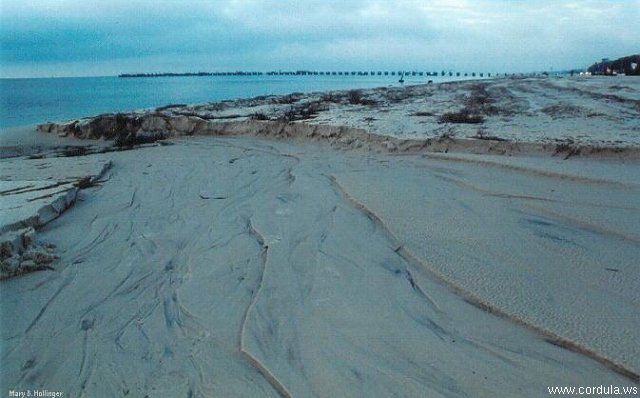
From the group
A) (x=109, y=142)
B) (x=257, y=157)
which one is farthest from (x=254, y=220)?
(x=109, y=142)

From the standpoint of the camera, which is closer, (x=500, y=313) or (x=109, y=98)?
(x=500, y=313)

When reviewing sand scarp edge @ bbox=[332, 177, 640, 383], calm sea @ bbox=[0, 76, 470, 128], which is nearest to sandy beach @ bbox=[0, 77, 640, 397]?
sand scarp edge @ bbox=[332, 177, 640, 383]

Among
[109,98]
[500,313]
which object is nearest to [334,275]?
[500,313]

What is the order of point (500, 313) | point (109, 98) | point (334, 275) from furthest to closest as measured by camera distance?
1. point (109, 98)
2. point (334, 275)
3. point (500, 313)

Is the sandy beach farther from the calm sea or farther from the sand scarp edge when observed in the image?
the calm sea

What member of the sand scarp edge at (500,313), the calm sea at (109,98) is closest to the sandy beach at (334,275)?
the sand scarp edge at (500,313)

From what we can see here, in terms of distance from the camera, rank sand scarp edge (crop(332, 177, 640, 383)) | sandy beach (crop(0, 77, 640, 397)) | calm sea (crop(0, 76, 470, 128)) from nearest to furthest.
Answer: sand scarp edge (crop(332, 177, 640, 383)) → sandy beach (crop(0, 77, 640, 397)) → calm sea (crop(0, 76, 470, 128))

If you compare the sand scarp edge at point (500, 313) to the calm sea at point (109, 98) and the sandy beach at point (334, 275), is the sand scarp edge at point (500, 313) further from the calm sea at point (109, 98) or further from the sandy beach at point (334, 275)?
the calm sea at point (109, 98)

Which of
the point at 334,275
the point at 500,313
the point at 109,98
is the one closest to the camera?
the point at 500,313

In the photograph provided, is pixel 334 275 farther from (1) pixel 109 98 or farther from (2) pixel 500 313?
(1) pixel 109 98
